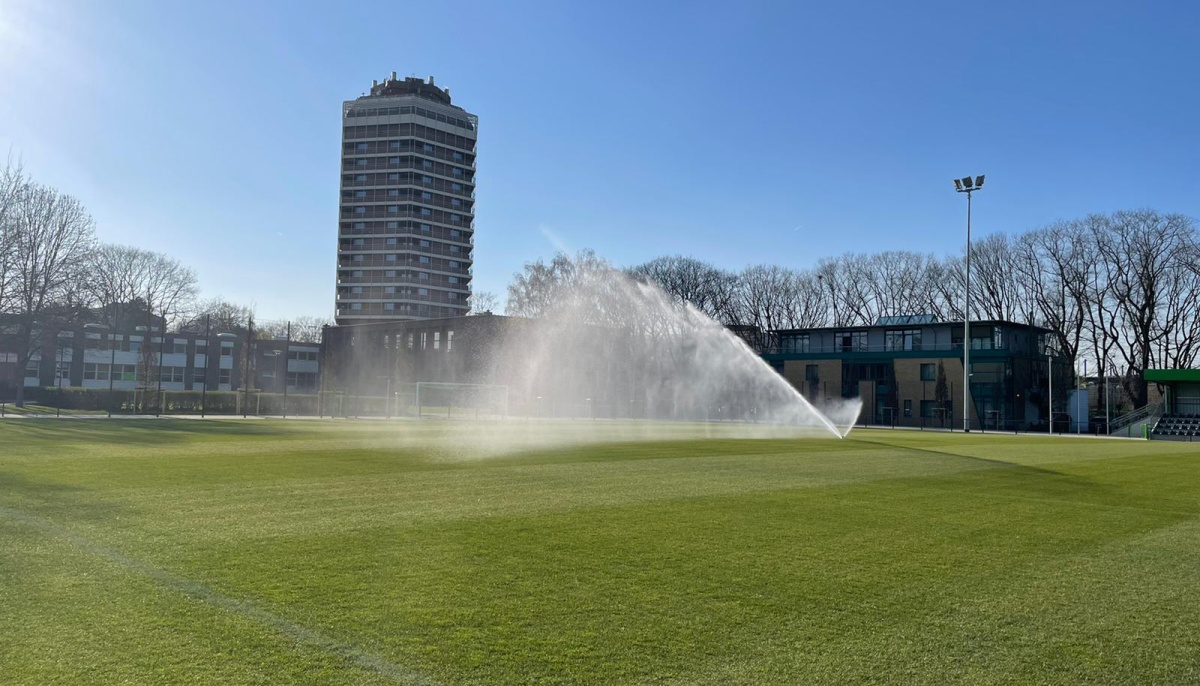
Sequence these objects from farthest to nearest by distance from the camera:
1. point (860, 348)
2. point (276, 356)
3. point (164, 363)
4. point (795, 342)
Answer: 1. point (276, 356)
2. point (164, 363)
3. point (795, 342)
4. point (860, 348)

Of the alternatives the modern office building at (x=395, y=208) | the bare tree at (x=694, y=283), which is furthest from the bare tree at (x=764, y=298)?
the modern office building at (x=395, y=208)

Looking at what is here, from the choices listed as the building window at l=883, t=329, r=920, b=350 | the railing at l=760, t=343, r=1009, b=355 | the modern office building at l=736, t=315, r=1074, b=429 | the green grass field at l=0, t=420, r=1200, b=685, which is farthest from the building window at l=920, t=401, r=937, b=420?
the green grass field at l=0, t=420, r=1200, b=685

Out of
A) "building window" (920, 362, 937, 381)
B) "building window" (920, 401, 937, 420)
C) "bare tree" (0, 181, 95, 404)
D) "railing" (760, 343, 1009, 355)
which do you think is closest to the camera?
"bare tree" (0, 181, 95, 404)

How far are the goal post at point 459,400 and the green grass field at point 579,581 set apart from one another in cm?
5338

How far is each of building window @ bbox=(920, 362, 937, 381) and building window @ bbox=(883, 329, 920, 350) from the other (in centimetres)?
339

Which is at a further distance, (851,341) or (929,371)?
(851,341)

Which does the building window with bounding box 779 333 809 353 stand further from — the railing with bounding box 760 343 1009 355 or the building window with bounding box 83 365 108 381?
the building window with bounding box 83 365 108 381

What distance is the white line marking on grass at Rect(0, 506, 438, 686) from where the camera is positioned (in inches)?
205

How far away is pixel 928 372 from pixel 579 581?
7803 centimetres

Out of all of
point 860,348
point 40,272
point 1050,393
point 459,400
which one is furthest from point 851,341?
point 40,272

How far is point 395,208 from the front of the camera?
12738 centimetres

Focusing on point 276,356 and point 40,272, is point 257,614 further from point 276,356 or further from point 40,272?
point 276,356

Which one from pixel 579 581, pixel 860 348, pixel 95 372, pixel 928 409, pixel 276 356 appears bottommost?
pixel 579 581

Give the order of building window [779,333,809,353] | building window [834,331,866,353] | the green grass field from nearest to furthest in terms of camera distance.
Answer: the green grass field → building window [834,331,866,353] → building window [779,333,809,353]
